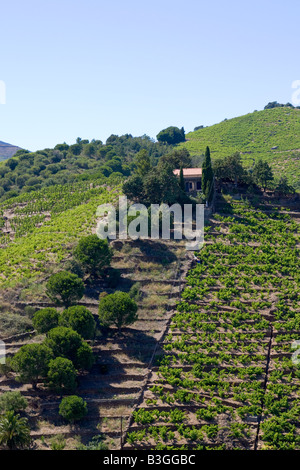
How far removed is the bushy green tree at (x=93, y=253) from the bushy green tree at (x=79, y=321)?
6998mm

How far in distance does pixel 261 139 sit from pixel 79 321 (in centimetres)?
8260

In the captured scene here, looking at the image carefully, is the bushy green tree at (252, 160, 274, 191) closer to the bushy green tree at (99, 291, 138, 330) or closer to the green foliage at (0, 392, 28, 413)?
the bushy green tree at (99, 291, 138, 330)

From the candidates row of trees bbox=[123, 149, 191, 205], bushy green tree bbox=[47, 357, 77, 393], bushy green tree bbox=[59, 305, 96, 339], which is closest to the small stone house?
row of trees bbox=[123, 149, 191, 205]

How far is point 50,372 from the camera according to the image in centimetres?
3772

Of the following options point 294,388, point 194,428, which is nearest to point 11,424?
point 194,428

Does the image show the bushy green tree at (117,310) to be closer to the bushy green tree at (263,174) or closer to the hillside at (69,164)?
the bushy green tree at (263,174)

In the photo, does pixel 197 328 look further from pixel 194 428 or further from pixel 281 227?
pixel 281 227

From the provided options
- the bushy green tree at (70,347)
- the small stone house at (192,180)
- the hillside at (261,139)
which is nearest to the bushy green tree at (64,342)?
the bushy green tree at (70,347)

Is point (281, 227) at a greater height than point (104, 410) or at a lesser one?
greater

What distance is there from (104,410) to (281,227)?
29.8 m

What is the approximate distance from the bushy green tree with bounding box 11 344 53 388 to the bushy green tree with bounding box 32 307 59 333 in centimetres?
286

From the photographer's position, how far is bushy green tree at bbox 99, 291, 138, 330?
42.6m

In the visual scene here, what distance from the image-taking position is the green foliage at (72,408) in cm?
3575
